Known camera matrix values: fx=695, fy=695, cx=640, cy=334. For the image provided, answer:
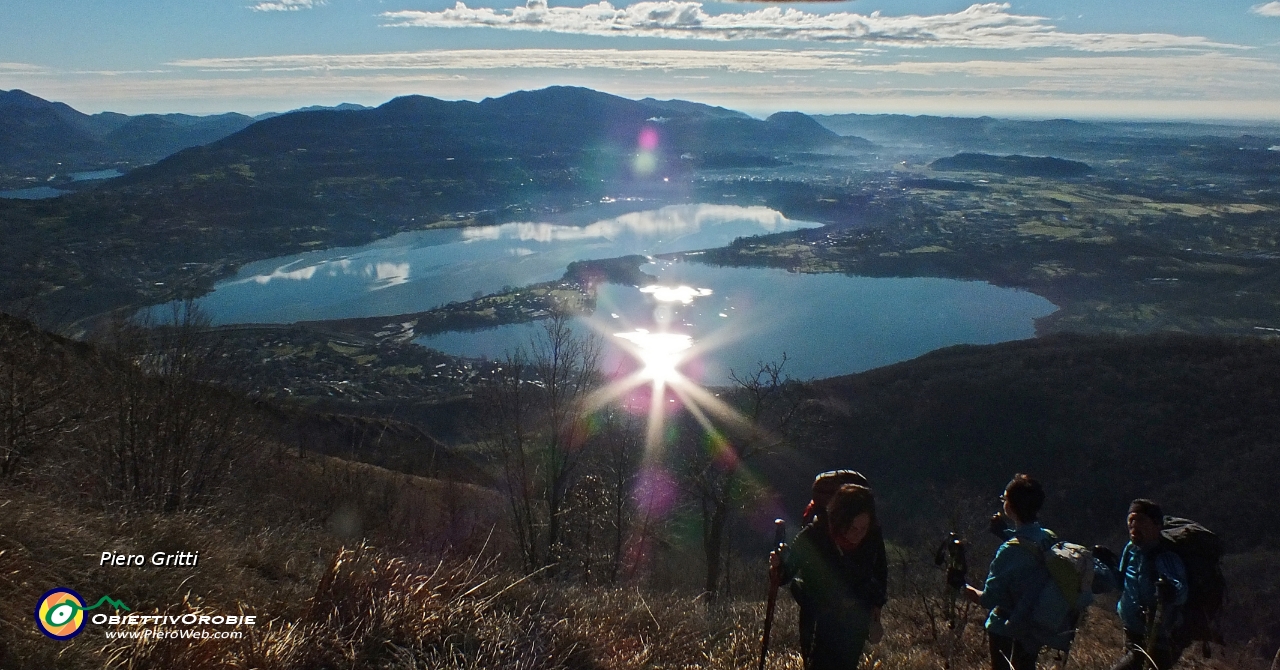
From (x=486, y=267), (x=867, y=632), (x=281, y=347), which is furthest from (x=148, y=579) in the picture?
(x=486, y=267)

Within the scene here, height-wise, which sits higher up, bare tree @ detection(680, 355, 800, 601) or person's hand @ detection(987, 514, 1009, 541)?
person's hand @ detection(987, 514, 1009, 541)

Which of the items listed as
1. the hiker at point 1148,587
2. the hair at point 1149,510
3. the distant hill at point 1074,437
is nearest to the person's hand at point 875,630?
the hiker at point 1148,587

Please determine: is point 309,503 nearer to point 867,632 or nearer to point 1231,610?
point 867,632

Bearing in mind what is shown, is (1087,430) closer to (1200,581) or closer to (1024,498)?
(1200,581)

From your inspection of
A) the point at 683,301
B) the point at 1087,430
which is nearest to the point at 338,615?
the point at 1087,430

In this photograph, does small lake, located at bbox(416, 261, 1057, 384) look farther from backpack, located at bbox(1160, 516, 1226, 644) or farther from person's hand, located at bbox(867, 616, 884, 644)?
person's hand, located at bbox(867, 616, 884, 644)

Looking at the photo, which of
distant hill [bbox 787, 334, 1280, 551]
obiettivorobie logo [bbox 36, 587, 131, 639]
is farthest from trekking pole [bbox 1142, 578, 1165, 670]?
distant hill [bbox 787, 334, 1280, 551]
